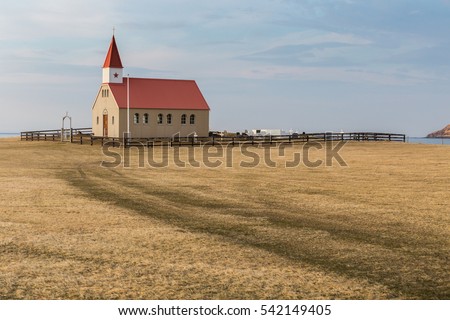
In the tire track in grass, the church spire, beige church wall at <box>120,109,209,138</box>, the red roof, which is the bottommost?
the tire track in grass

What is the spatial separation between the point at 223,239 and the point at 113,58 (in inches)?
2244

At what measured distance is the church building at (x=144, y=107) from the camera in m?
64.3

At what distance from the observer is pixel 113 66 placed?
6625cm

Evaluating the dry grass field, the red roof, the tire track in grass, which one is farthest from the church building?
the tire track in grass

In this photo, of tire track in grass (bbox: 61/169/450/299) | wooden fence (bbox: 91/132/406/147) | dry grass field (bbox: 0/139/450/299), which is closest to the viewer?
dry grass field (bbox: 0/139/450/299)

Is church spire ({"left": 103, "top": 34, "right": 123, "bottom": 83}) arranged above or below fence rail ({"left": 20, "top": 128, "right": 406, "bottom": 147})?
above

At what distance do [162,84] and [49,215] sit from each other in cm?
5381

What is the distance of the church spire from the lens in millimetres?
66188

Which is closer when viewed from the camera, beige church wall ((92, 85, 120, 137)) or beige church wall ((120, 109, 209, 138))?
Answer: beige church wall ((92, 85, 120, 137))

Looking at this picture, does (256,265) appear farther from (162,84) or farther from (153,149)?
(162,84)

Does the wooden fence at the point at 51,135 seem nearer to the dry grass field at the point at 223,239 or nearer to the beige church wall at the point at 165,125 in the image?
the beige church wall at the point at 165,125

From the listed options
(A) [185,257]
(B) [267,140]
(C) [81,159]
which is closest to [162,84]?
(B) [267,140]

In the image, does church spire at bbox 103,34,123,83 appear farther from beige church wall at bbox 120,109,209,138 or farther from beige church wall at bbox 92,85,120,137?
beige church wall at bbox 120,109,209,138

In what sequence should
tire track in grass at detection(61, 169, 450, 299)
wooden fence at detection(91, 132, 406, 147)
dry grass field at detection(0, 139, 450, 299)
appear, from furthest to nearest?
wooden fence at detection(91, 132, 406, 147) → tire track in grass at detection(61, 169, 450, 299) → dry grass field at detection(0, 139, 450, 299)
